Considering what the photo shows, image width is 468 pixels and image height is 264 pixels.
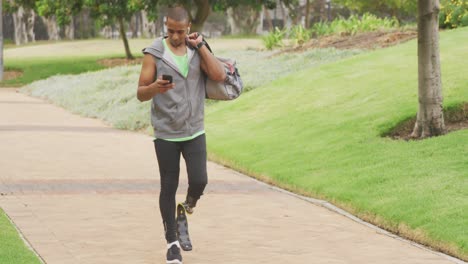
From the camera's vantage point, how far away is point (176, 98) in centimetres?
869

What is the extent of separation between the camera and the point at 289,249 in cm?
984

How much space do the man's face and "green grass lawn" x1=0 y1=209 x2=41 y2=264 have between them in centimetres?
201

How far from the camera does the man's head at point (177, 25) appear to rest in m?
8.51

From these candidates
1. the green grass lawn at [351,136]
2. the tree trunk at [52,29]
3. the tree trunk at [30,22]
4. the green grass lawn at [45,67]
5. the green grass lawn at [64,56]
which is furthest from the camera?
the tree trunk at [52,29]

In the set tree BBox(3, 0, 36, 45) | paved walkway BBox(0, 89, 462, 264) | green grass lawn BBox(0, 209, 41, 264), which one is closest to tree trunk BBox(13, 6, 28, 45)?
tree BBox(3, 0, 36, 45)

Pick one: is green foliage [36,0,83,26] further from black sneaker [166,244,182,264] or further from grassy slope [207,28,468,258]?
black sneaker [166,244,182,264]

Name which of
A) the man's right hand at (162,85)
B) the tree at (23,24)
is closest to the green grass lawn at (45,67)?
the tree at (23,24)

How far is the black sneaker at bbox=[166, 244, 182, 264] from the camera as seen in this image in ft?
28.8

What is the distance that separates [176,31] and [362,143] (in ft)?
24.3

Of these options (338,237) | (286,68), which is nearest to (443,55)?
(286,68)

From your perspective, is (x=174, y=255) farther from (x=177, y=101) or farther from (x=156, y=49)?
(x=156, y=49)

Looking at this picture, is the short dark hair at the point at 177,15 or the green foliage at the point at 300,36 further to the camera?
the green foliage at the point at 300,36

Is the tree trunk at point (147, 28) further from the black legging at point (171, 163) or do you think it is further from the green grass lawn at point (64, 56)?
the black legging at point (171, 163)

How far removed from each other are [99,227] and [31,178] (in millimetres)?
3984
